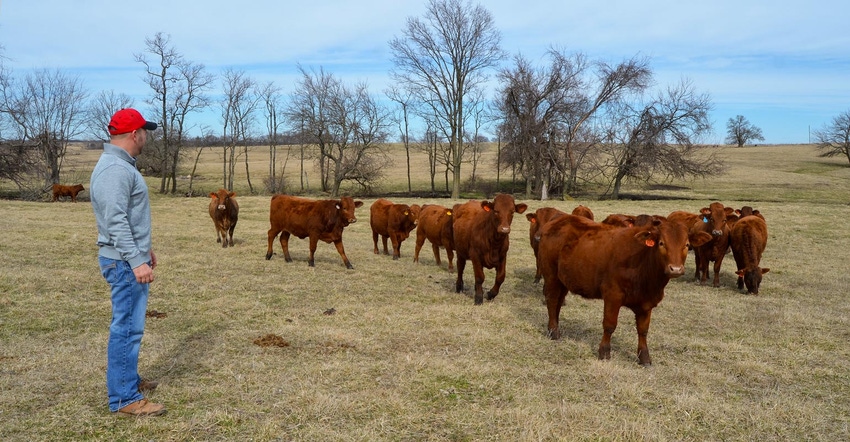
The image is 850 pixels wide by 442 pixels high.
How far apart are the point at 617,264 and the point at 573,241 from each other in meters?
0.77

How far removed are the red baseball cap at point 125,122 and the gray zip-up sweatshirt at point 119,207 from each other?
13 cm

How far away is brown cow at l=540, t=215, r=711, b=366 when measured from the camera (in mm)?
5652

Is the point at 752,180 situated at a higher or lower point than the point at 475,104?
lower

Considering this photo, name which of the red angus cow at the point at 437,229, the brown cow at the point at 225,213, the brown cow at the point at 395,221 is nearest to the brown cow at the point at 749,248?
the red angus cow at the point at 437,229

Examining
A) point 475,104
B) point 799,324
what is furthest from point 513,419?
point 475,104

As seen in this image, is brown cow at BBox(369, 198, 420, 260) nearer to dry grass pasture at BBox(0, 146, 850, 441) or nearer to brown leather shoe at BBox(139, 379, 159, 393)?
dry grass pasture at BBox(0, 146, 850, 441)

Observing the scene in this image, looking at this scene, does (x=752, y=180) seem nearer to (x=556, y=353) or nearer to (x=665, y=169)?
(x=665, y=169)

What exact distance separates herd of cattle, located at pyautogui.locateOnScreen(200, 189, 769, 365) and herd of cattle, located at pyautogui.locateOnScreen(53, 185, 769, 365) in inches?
0.5

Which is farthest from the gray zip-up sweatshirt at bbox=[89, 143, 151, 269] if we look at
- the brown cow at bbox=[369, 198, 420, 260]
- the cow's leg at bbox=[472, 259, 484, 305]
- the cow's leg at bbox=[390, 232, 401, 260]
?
the cow's leg at bbox=[390, 232, 401, 260]

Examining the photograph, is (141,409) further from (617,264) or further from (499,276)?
(499,276)

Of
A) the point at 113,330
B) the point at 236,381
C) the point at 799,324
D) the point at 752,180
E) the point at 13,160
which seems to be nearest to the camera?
the point at 113,330

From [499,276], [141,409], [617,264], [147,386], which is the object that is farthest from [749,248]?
[141,409]

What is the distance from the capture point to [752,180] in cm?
4472

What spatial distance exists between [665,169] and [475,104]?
16.3m
